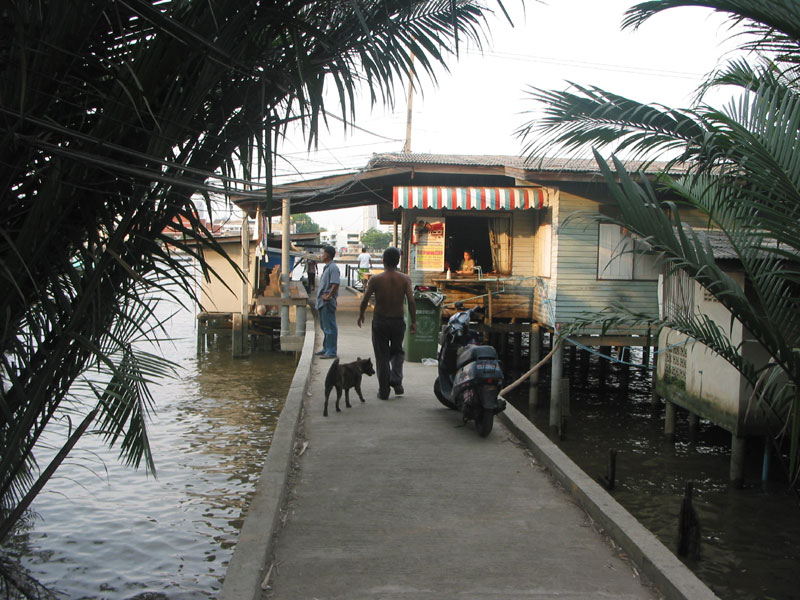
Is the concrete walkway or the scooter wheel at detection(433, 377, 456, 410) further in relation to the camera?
the scooter wheel at detection(433, 377, 456, 410)

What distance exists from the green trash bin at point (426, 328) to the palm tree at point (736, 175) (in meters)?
6.36

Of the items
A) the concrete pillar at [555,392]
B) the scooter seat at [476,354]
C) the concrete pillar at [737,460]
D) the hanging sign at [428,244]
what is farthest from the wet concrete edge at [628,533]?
the hanging sign at [428,244]

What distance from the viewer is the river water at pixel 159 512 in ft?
22.9

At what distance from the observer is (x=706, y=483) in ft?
37.7

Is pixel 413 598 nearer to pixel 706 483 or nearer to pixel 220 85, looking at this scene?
pixel 220 85

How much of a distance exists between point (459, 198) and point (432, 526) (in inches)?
481

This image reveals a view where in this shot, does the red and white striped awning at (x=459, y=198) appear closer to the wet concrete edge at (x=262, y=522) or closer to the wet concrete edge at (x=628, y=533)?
the wet concrete edge at (x=262, y=522)

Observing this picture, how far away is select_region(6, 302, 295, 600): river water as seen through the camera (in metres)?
6.98

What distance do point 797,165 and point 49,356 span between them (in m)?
4.61

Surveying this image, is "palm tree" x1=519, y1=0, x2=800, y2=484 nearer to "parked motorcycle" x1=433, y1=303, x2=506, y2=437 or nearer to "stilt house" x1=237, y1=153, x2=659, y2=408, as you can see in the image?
"parked motorcycle" x1=433, y1=303, x2=506, y2=437

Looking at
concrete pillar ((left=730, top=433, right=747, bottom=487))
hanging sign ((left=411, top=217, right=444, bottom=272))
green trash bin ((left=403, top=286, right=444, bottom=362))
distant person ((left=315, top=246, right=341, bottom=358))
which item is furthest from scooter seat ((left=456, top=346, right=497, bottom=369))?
hanging sign ((left=411, top=217, right=444, bottom=272))

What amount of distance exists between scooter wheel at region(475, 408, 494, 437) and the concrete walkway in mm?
80

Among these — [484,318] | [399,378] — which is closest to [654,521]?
[399,378]

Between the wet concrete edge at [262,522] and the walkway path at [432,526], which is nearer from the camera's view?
the wet concrete edge at [262,522]
